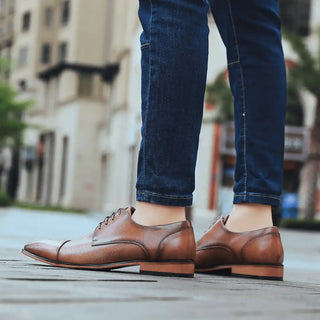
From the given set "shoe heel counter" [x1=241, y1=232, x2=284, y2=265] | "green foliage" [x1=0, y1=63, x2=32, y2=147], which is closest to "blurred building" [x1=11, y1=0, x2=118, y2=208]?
"green foliage" [x1=0, y1=63, x2=32, y2=147]

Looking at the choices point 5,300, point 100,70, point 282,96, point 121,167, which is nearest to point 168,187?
point 282,96

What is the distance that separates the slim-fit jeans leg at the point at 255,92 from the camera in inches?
100

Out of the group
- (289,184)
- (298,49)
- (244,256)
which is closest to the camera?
(244,256)

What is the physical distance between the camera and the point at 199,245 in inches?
104

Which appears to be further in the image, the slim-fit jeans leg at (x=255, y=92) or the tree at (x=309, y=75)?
the tree at (x=309, y=75)

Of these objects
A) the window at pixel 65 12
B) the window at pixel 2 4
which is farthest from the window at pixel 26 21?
the window at pixel 2 4

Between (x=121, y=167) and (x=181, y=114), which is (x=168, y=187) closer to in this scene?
(x=181, y=114)

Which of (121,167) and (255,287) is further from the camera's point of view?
(121,167)

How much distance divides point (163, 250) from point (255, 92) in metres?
0.62

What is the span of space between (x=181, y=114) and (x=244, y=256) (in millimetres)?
525

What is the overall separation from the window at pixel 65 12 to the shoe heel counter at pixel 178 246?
1766 inches

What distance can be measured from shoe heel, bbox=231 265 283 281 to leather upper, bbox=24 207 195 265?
25 cm

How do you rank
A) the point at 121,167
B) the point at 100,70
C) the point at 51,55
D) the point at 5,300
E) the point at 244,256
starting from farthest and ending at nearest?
the point at 51,55 → the point at 100,70 → the point at 121,167 → the point at 244,256 → the point at 5,300

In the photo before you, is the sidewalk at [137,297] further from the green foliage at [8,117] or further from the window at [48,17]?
the window at [48,17]
